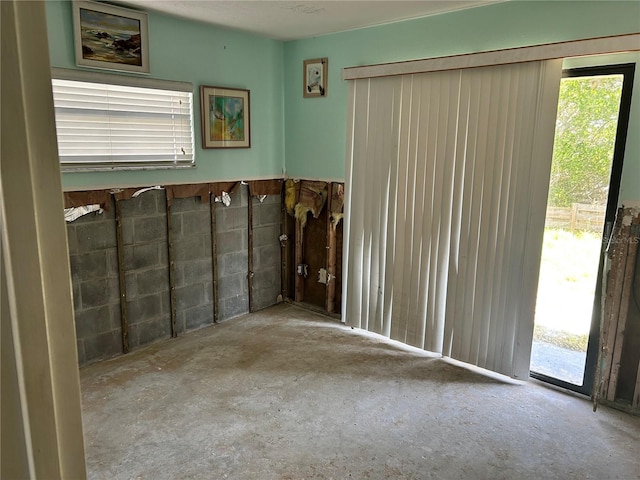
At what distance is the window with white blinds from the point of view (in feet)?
10.6

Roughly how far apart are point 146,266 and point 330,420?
201cm

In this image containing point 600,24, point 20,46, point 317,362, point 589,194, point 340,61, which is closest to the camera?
point 20,46

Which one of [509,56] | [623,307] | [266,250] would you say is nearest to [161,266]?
[266,250]

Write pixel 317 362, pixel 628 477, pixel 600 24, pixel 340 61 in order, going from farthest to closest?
pixel 340 61 → pixel 317 362 → pixel 600 24 → pixel 628 477

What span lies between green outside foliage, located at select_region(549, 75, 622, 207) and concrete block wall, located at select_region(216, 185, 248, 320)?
8.84ft

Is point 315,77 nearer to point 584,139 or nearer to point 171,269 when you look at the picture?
point 171,269

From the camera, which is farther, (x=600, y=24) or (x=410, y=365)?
(x=410, y=365)

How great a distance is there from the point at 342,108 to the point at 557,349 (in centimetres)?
266

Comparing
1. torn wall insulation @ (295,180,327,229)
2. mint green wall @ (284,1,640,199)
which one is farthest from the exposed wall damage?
torn wall insulation @ (295,180,327,229)

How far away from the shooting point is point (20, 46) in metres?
0.51

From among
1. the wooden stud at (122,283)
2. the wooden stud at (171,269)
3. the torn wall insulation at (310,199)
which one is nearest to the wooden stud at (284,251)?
the torn wall insulation at (310,199)

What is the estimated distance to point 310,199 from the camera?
177 inches

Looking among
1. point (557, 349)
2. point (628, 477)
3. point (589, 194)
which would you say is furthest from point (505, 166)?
point (628, 477)

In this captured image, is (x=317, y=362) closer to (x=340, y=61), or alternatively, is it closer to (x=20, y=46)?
(x=340, y=61)
